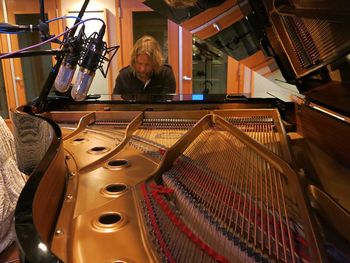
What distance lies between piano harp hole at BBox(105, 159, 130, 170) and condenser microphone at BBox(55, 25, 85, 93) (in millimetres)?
470

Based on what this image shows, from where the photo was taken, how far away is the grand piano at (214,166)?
2.97ft

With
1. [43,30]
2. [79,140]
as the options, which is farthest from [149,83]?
[43,30]

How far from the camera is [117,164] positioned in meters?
1.61

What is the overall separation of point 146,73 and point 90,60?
210 cm

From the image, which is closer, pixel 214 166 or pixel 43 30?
pixel 43 30

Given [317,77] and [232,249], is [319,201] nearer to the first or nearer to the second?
[232,249]

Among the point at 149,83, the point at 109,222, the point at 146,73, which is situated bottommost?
the point at 109,222

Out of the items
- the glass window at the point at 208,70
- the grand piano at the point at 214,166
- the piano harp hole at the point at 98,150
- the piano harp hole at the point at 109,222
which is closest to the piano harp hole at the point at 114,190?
the grand piano at the point at 214,166

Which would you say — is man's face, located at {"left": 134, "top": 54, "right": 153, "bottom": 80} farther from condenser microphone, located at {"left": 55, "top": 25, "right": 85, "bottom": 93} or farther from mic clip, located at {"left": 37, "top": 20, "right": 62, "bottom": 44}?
mic clip, located at {"left": 37, "top": 20, "right": 62, "bottom": 44}

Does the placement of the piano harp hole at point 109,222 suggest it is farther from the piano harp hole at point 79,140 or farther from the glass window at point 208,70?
the glass window at point 208,70

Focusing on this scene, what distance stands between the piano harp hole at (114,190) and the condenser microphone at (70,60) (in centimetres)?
64

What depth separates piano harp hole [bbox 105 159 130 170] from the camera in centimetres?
154

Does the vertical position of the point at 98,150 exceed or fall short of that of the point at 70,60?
it falls short

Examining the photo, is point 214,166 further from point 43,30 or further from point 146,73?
point 146,73
